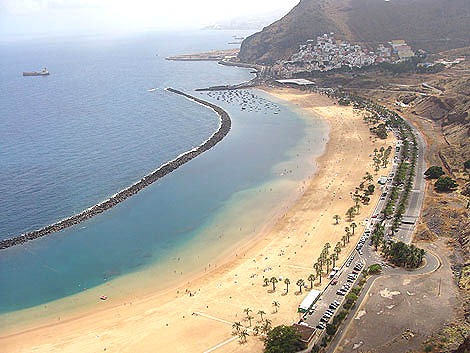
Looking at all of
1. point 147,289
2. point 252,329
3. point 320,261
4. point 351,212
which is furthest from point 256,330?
point 351,212

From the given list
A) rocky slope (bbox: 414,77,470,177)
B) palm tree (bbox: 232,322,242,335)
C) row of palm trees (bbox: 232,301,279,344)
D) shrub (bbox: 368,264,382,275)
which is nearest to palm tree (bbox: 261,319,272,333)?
row of palm trees (bbox: 232,301,279,344)

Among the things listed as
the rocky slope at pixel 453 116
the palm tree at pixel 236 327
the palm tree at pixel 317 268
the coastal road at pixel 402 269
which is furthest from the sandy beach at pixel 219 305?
the rocky slope at pixel 453 116

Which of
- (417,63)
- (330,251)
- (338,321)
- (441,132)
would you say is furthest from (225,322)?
(417,63)

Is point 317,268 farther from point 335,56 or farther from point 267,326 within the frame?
point 335,56

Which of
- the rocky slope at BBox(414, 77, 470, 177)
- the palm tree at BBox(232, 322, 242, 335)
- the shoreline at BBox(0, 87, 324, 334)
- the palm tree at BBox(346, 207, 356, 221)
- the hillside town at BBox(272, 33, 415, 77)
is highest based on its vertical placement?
the hillside town at BBox(272, 33, 415, 77)

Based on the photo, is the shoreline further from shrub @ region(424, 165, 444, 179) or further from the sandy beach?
shrub @ region(424, 165, 444, 179)

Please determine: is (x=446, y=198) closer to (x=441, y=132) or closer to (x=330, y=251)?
(x=330, y=251)
